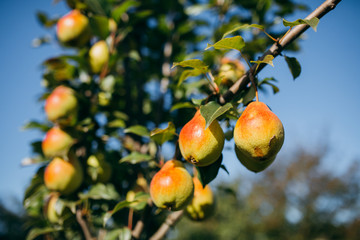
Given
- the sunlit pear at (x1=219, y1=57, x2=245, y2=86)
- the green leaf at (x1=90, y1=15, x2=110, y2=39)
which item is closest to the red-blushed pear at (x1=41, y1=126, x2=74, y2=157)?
the green leaf at (x1=90, y1=15, x2=110, y2=39)

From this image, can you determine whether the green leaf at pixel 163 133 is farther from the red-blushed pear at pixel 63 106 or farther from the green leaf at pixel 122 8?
the green leaf at pixel 122 8

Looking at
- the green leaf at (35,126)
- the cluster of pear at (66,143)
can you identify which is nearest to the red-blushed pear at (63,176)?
the cluster of pear at (66,143)

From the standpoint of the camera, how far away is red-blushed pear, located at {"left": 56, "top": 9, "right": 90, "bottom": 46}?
1.32m

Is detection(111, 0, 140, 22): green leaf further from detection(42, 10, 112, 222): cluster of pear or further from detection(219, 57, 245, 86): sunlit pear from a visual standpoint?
detection(219, 57, 245, 86): sunlit pear

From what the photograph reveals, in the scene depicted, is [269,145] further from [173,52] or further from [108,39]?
[173,52]

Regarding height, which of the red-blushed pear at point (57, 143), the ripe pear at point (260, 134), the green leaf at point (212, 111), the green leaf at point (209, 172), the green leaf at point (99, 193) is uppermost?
the green leaf at point (212, 111)

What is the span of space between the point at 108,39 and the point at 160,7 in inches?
24.2

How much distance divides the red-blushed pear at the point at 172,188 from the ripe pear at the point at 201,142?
0.34 ft

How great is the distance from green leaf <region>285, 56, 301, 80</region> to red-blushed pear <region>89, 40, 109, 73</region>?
94 cm

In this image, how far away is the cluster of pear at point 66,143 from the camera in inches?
42.4

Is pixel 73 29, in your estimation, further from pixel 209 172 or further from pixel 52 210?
pixel 209 172

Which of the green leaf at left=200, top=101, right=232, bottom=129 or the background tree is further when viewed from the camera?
the background tree

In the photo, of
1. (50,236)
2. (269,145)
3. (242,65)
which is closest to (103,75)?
(242,65)

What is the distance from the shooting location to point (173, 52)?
175 centimetres
